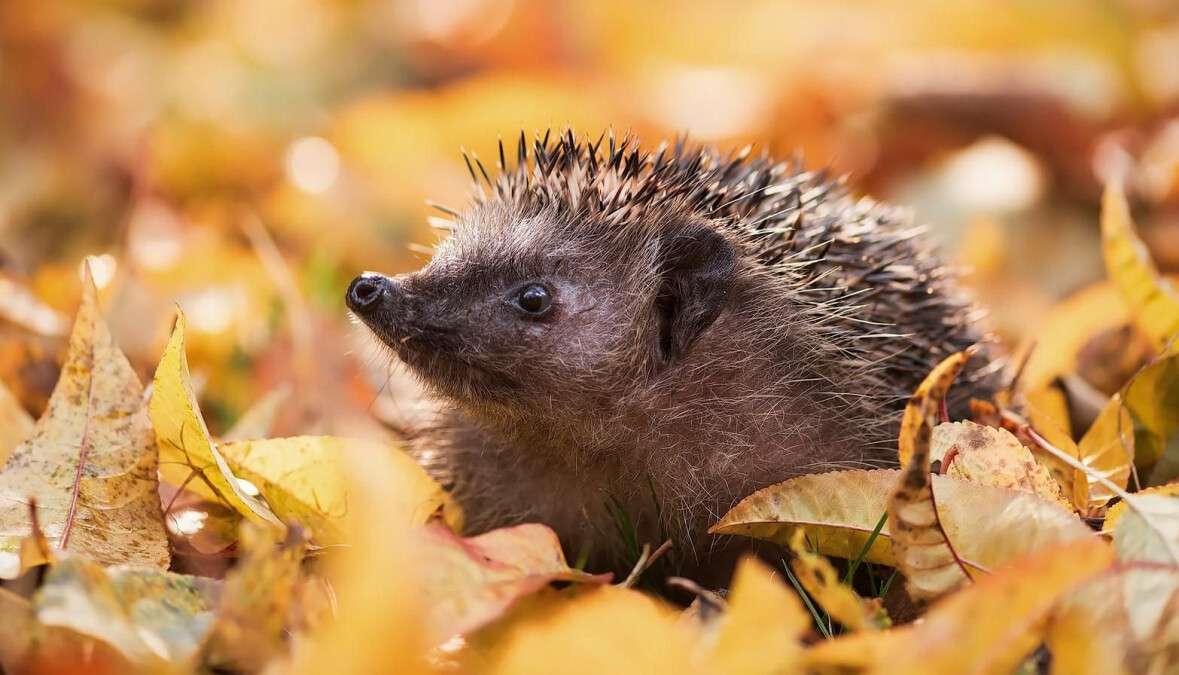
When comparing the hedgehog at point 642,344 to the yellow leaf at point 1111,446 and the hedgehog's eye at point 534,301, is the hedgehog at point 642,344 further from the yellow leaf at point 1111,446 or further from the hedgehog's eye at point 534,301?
the yellow leaf at point 1111,446

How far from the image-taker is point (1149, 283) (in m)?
2.49

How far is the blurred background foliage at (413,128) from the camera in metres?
3.29

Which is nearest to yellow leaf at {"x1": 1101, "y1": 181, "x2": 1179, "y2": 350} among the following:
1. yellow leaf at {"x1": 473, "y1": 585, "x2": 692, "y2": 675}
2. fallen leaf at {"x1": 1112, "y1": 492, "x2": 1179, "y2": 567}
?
fallen leaf at {"x1": 1112, "y1": 492, "x2": 1179, "y2": 567}

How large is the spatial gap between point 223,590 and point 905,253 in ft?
5.44

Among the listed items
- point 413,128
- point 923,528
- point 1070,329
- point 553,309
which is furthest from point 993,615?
point 413,128

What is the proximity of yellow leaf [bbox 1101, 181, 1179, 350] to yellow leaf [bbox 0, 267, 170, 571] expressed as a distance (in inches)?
73.3

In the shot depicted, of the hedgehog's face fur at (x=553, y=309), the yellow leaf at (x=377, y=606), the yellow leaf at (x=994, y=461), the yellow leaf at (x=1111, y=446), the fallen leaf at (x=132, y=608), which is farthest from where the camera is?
the hedgehog's face fur at (x=553, y=309)

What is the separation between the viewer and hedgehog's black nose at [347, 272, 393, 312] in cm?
221

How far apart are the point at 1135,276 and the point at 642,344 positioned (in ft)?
3.40

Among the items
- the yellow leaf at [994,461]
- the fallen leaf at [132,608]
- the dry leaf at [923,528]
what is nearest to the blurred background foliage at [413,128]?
the fallen leaf at [132,608]

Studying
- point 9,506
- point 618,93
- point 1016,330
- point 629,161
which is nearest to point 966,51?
point 618,93

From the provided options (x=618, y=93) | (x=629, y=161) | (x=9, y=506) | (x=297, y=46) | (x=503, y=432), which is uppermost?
(x=297, y=46)

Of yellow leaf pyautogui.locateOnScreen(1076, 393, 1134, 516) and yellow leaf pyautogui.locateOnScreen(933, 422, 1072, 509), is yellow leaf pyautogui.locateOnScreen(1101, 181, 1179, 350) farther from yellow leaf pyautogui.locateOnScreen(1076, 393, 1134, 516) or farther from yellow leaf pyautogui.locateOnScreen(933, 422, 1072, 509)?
yellow leaf pyautogui.locateOnScreen(933, 422, 1072, 509)

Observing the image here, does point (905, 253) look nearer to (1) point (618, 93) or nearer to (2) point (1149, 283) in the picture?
(2) point (1149, 283)
